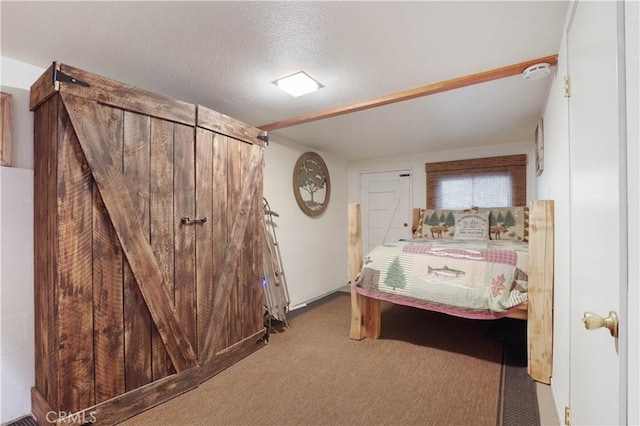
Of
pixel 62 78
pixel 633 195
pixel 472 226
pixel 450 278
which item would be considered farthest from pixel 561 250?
pixel 62 78

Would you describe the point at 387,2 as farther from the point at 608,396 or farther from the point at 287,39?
the point at 608,396

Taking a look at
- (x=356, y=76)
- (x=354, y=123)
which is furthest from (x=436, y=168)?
(x=356, y=76)

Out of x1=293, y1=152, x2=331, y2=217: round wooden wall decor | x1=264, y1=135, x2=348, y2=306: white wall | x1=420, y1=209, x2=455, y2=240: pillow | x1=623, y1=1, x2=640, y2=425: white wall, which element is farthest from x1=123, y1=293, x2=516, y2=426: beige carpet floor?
x1=293, y1=152, x2=331, y2=217: round wooden wall decor

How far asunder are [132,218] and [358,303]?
6.56 ft

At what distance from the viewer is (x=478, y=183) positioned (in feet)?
14.2

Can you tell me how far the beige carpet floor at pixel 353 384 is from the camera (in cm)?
167

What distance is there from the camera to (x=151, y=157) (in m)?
1.84

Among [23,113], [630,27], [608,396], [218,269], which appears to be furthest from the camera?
[218,269]

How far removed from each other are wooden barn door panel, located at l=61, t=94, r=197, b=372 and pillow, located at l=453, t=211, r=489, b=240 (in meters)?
3.44

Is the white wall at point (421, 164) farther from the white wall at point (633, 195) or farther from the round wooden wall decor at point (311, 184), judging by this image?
the white wall at point (633, 195)

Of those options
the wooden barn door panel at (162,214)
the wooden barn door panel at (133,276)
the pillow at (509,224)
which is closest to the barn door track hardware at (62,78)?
the wooden barn door panel at (133,276)

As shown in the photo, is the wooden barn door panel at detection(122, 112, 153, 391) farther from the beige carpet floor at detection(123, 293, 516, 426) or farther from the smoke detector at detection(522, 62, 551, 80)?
the smoke detector at detection(522, 62, 551, 80)

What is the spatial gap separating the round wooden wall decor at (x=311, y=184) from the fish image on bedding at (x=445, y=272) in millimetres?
2157

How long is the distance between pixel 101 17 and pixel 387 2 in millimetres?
1452
